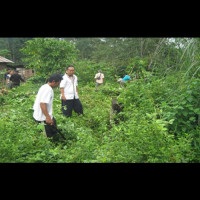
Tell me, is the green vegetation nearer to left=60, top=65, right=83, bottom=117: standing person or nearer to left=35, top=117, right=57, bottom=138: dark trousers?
left=35, top=117, right=57, bottom=138: dark trousers

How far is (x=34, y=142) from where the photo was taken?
12.3 feet

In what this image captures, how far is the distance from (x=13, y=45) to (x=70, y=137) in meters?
36.2

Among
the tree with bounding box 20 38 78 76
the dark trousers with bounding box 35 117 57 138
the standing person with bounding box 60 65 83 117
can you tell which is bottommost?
the dark trousers with bounding box 35 117 57 138

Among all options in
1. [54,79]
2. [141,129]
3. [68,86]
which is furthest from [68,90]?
[141,129]

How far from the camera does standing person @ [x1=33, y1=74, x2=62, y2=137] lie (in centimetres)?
407

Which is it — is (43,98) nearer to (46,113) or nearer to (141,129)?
(46,113)

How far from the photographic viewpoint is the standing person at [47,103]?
4.07 metres

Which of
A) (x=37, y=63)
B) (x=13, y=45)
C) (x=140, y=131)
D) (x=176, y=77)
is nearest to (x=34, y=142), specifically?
(x=140, y=131)

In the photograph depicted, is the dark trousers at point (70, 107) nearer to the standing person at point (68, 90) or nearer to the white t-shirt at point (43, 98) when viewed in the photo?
the standing person at point (68, 90)

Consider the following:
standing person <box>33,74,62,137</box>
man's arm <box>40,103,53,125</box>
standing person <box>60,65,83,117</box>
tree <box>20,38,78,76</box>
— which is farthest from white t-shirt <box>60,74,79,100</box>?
→ tree <box>20,38,78,76</box>

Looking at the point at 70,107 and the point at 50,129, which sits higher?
the point at 70,107

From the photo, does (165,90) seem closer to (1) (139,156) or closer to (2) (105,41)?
(1) (139,156)

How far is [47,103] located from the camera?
13.6 feet

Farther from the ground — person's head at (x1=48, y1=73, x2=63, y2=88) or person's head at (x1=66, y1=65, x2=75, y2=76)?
person's head at (x1=66, y1=65, x2=75, y2=76)
